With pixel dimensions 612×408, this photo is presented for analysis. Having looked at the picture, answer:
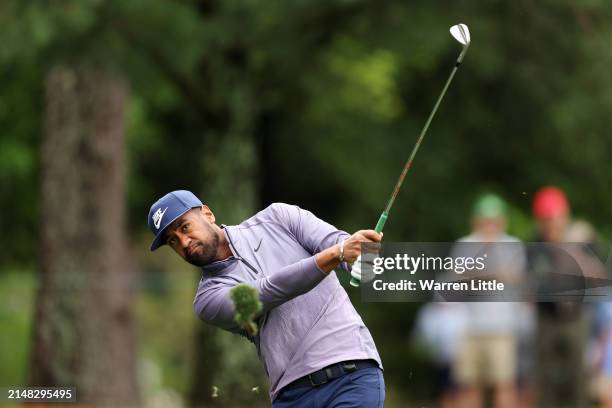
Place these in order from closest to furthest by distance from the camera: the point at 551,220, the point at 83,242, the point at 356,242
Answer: the point at 356,242 < the point at 551,220 < the point at 83,242

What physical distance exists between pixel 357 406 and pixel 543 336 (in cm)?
612

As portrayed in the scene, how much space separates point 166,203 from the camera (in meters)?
6.10

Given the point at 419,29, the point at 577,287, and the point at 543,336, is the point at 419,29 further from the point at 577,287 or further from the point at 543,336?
the point at 577,287

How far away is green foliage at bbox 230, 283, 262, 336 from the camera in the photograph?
18.9 ft

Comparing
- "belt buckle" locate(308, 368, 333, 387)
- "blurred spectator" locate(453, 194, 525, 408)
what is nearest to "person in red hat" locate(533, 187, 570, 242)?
"blurred spectator" locate(453, 194, 525, 408)

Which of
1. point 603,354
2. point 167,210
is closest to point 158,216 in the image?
point 167,210

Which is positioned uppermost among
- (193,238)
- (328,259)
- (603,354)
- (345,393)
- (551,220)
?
(551,220)

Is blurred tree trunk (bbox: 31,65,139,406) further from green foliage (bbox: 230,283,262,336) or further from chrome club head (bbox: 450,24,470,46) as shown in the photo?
green foliage (bbox: 230,283,262,336)

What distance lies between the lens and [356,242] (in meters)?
5.73

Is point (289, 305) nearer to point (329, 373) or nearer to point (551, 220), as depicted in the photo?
point (329, 373)

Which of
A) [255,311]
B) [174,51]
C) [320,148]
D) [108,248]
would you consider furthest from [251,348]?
[255,311]

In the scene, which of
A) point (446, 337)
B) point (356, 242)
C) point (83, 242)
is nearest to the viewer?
point (356, 242)

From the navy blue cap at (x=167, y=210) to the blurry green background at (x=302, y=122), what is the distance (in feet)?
20.8

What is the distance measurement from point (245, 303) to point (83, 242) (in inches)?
394
